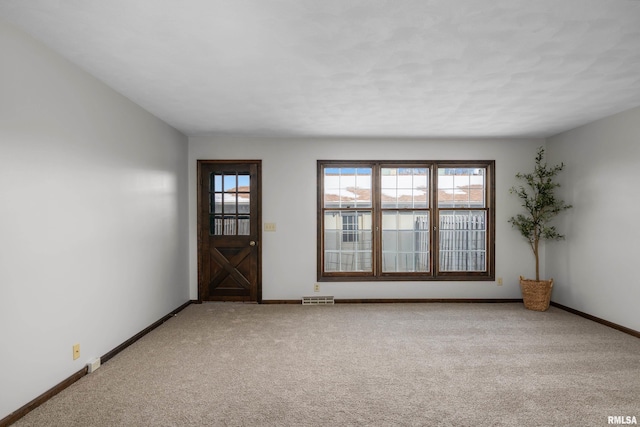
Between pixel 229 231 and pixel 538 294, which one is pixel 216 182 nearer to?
pixel 229 231

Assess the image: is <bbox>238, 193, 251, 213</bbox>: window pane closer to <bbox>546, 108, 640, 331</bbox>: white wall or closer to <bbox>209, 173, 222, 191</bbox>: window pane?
<bbox>209, 173, 222, 191</bbox>: window pane

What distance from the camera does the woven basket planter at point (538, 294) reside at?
4.94 metres

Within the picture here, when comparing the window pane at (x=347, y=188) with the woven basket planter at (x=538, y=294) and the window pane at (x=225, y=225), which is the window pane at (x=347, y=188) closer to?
the window pane at (x=225, y=225)

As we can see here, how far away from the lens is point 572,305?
490 cm

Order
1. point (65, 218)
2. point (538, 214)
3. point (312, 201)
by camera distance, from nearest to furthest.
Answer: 1. point (65, 218)
2. point (538, 214)
3. point (312, 201)

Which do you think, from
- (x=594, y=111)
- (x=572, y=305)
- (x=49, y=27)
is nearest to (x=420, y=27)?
(x=49, y=27)

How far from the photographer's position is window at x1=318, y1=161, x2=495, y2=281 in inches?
217

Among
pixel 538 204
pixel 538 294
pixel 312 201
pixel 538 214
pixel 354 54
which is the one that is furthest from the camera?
pixel 312 201

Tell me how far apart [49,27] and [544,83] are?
12.7 ft

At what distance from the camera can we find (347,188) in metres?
5.59

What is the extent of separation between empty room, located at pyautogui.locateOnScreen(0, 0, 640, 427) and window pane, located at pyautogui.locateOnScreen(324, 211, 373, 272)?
0.03 meters

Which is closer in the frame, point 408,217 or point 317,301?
point 317,301

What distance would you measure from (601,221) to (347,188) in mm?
3353

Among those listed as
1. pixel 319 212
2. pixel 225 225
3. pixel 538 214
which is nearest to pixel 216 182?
Result: pixel 225 225
